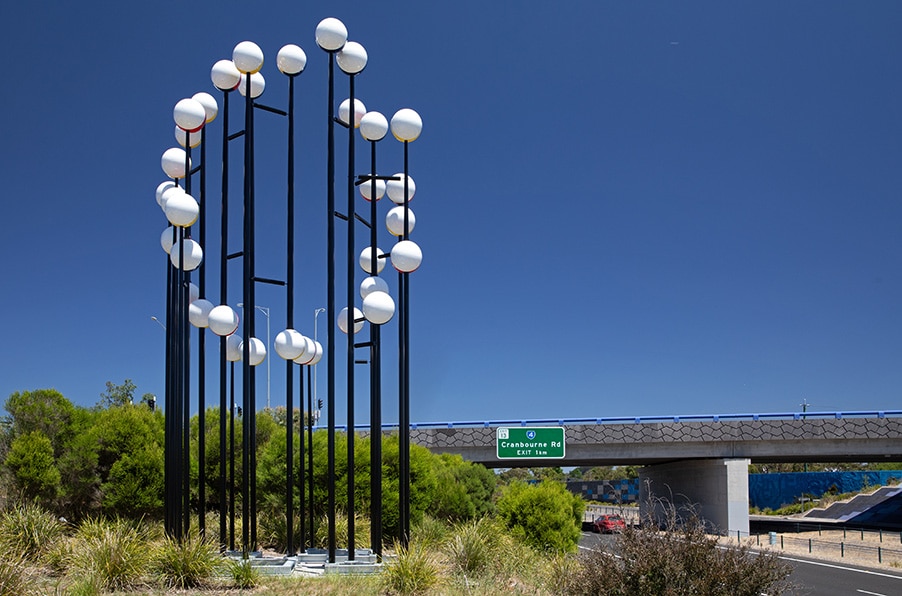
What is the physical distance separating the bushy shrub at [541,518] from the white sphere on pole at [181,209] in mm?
9078

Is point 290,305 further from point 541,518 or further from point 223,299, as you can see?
point 541,518

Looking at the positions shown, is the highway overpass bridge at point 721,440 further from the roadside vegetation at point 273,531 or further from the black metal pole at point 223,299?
the black metal pole at point 223,299

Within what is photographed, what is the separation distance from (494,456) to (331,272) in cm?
2857

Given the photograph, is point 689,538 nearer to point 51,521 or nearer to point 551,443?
point 51,521

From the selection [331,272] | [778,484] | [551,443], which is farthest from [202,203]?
[778,484]

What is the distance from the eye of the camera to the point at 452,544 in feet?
42.1

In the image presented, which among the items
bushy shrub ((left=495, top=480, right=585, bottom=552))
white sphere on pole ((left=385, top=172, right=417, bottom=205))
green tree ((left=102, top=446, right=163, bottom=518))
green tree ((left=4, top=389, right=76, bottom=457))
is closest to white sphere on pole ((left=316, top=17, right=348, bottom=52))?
white sphere on pole ((left=385, top=172, right=417, bottom=205))

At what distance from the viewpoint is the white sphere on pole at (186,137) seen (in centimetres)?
1431

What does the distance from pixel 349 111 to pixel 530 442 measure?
972 inches

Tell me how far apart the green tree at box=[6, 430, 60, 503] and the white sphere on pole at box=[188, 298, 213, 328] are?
27.0 ft

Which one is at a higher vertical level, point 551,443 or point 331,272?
point 331,272

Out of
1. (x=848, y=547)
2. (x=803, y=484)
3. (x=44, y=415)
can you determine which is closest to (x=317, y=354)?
(x=44, y=415)

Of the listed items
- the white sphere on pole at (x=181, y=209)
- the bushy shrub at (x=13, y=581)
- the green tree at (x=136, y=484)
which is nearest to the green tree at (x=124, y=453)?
the green tree at (x=136, y=484)

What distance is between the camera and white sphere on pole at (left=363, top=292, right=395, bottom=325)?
1326 cm
